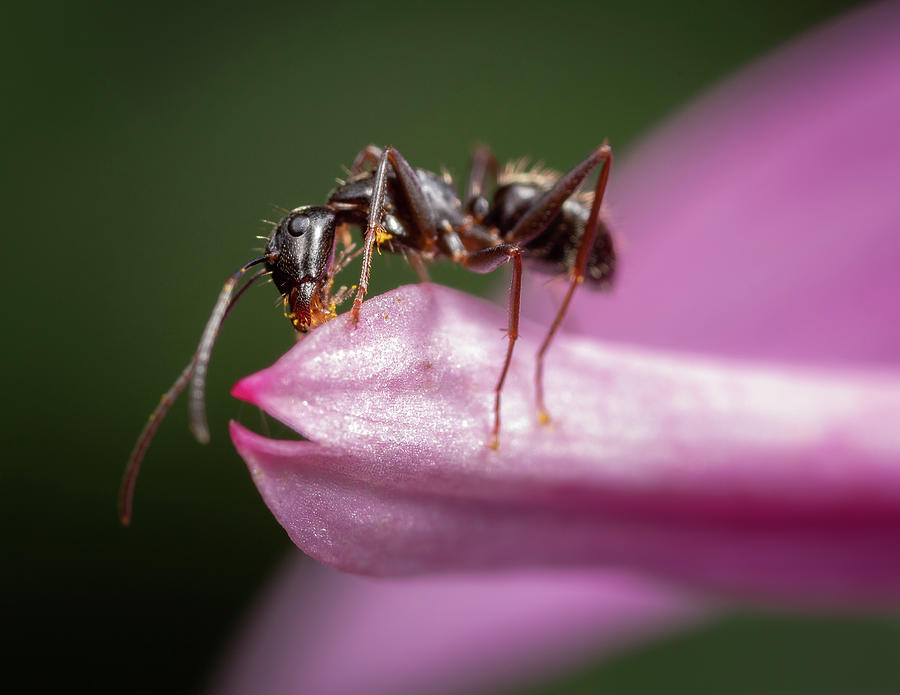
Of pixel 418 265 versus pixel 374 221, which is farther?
pixel 418 265

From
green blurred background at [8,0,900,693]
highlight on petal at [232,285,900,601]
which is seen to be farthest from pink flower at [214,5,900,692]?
green blurred background at [8,0,900,693]

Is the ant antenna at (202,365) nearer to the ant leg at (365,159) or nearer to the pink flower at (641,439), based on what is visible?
the pink flower at (641,439)

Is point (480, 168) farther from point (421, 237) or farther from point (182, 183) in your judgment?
point (182, 183)

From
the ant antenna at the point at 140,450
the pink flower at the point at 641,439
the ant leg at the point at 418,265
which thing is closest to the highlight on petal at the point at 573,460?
the pink flower at the point at 641,439

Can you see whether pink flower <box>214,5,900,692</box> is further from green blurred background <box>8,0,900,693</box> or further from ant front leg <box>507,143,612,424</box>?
green blurred background <box>8,0,900,693</box>

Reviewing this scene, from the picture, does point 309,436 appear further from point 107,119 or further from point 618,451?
point 107,119

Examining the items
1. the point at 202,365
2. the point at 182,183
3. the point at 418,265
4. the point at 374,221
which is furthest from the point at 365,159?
the point at 182,183
